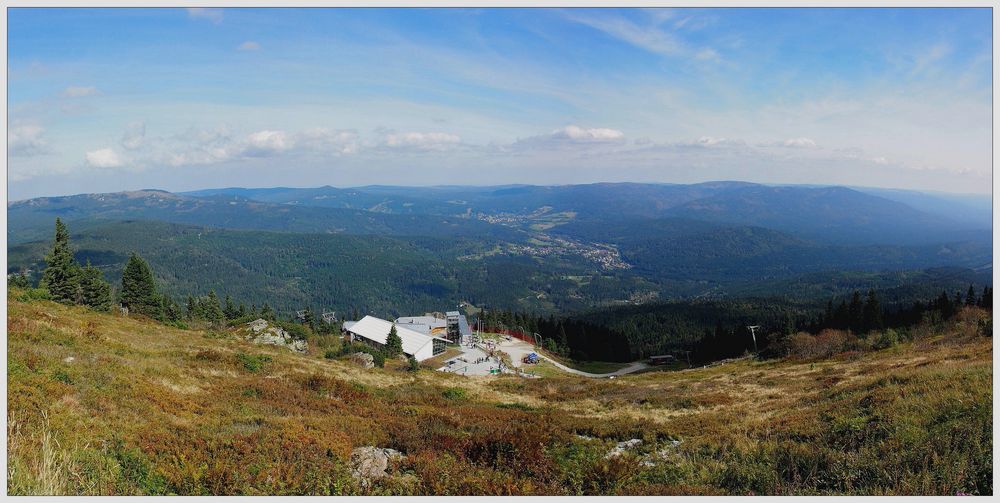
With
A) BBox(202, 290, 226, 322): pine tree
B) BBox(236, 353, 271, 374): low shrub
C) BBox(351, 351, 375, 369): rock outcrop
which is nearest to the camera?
BBox(236, 353, 271, 374): low shrub

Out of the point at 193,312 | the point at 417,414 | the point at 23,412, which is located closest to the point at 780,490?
the point at 417,414

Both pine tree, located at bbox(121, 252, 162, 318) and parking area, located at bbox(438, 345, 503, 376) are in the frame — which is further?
parking area, located at bbox(438, 345, 503, 376)

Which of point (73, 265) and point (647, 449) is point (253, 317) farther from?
point (647, 449)

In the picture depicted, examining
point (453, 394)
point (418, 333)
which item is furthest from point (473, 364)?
point (453, 394)

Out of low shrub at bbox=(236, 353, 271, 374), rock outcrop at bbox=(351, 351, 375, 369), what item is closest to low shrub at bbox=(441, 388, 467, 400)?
low shrub at bbox=(236, 353, 271, 374)

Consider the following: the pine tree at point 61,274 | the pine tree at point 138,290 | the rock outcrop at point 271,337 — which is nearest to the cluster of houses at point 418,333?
the rock outcrop at point 271,337

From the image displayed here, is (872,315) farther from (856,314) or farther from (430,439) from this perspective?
(430,439)

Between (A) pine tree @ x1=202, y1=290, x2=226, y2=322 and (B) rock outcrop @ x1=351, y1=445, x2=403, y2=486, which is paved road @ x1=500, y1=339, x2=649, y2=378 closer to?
(A) pine tree @ x1=202, y1=290, x2=226, y2=322
